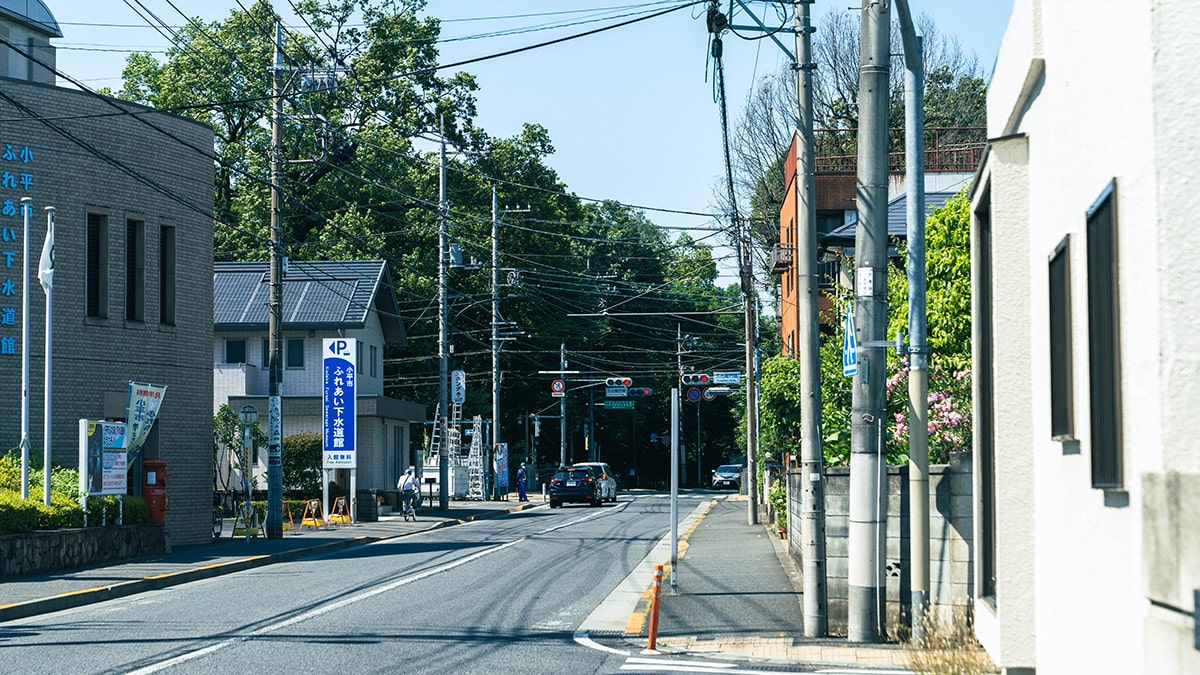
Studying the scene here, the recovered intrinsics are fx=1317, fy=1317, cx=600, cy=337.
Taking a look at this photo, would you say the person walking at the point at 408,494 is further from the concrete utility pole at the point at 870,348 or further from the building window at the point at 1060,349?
the building window at the point at 1060,349

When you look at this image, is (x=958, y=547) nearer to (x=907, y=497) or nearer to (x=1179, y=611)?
(x=907, y=497)

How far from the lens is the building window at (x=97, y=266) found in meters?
26.6

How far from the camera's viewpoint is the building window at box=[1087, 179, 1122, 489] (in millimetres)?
5324

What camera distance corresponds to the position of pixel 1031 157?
27.5 feet

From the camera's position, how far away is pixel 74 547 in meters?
21.7

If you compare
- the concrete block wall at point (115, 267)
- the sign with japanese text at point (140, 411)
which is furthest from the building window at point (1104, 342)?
the concrete block wall at point (115, 267)

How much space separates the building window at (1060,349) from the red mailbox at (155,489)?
70.4ft

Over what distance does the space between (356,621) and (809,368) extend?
5982 mm

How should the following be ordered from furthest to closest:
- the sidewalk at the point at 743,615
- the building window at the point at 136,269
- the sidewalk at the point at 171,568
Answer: the building window at the point at 136,269 < the sidewalk at the point at 171,568 < the sidewalk at the point at 743,615

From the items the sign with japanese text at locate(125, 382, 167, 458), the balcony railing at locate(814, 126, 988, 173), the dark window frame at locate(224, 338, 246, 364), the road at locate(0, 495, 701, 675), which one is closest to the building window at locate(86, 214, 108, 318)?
the sign with japanese text at locate(125, 382, 167, 458)

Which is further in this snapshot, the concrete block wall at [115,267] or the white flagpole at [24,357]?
the concrete block wall at [115,267]

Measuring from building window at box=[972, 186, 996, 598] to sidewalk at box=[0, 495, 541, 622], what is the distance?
1165 centimetres

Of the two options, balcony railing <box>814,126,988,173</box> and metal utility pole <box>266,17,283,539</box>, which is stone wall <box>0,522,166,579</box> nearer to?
metal utility pole <box>266,17,283,539</box>

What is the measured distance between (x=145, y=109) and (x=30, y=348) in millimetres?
5412
